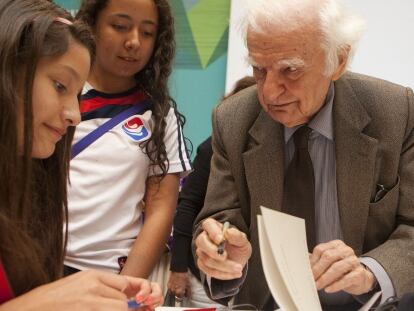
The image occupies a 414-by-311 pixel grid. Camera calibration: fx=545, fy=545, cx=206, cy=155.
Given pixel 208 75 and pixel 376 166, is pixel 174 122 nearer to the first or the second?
pixel 376 166

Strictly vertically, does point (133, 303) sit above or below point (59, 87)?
below

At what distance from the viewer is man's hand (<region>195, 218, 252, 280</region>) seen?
1241mm

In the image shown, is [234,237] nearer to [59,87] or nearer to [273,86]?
[273,86]

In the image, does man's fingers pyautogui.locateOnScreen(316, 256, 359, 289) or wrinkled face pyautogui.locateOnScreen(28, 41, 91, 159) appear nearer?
wrinkled face pyautogui.locateOnScreen(28, 41, 91, 159)

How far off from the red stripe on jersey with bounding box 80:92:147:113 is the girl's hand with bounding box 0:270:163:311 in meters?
0.85

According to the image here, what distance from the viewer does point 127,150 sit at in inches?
63.6

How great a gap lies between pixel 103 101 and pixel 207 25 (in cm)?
153

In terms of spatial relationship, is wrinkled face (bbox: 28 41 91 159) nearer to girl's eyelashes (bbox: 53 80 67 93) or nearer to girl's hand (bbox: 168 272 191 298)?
girl's eyelashes (bbox: 53 80 67 93)

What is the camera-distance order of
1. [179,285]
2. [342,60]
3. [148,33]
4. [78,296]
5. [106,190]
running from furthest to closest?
[179,285] → [148,33] → [106,190] → [342,60] → [78,296]

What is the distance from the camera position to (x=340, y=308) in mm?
1381

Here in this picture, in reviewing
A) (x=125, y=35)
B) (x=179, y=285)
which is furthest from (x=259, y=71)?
(x=179, y=285)

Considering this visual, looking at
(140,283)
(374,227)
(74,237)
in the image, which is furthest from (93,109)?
(374,227)

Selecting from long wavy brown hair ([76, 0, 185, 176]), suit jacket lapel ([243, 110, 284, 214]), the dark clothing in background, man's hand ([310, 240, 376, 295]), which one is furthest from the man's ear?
the dark clothing in background

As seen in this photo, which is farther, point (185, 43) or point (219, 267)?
point (185, 43)
